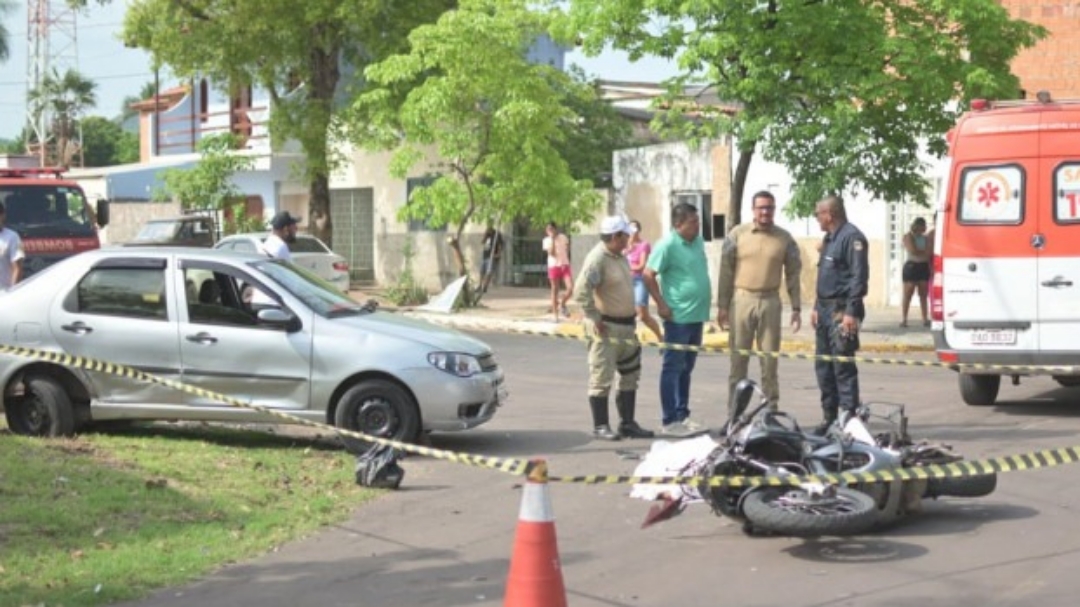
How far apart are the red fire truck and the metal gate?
48.1 ft

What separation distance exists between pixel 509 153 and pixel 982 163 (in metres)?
15.6

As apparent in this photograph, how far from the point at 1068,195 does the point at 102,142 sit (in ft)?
278


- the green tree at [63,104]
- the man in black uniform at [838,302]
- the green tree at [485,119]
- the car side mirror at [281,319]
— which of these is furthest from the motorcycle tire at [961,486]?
the green tree at [63,104]

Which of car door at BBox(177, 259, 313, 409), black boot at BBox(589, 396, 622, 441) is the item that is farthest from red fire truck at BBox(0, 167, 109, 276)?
black boot at BBox(589, 396, 622, 441)

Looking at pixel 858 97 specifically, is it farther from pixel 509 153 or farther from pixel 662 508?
pixel 662 508

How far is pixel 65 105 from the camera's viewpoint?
7538cm

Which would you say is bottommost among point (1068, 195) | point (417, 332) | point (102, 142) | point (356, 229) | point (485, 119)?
point (417, 332)

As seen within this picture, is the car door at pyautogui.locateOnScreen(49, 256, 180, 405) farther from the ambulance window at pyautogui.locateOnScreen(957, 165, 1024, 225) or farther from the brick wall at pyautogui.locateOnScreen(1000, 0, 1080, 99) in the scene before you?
the brick wall at pyautogui.locateOnScreen(1000, 0, 1080, 99)

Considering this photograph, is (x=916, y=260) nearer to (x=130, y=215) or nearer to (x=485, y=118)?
(x=485, y=118)

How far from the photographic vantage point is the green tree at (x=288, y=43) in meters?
32.2

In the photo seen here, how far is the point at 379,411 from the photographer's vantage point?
11.3 m

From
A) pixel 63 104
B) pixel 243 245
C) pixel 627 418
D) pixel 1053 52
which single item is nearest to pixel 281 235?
pixel 627 418

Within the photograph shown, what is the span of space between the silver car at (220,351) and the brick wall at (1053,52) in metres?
19.5

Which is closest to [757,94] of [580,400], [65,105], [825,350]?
[580,400]
